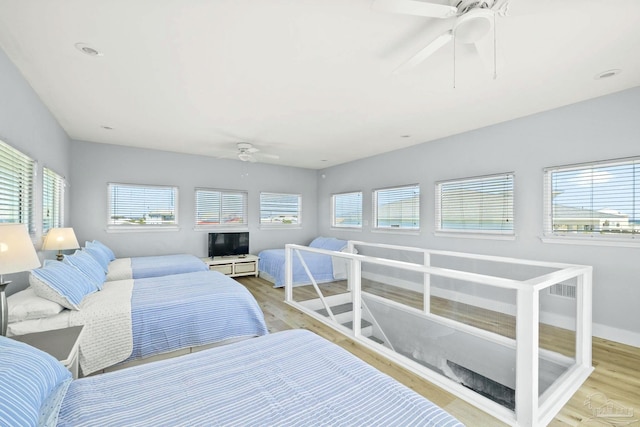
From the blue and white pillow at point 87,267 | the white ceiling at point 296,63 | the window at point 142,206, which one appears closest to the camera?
the white ceiling at point 296,63

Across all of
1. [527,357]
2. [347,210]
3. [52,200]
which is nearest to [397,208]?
[347,210]

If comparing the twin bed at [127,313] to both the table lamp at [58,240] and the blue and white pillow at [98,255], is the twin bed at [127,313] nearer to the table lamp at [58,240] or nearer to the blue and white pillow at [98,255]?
the table lamp at [58,240]

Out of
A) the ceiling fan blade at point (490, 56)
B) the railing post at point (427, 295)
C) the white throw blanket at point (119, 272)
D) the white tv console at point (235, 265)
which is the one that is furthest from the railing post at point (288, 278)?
the ceiling fan blade at point (490, 56)

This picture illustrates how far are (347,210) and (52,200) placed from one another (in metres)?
5.09

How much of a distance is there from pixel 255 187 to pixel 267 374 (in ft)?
18.7

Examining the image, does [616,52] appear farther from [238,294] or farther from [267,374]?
[238,294]

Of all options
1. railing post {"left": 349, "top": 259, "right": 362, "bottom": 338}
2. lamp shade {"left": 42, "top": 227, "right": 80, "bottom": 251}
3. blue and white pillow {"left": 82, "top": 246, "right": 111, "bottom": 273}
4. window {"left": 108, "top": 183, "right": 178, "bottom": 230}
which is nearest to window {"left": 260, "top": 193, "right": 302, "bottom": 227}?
window {"left": 108, "top": 183, "right": 178, "bottom": 230}

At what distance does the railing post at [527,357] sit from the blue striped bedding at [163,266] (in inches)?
162

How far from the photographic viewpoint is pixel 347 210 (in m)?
6.86

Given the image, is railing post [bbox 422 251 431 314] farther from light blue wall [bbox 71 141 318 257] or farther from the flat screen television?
light blue wall [bbox 71 141 318 257]

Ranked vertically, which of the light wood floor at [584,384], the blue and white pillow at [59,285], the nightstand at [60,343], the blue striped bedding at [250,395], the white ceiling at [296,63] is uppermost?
the white ceiling at [296,63]

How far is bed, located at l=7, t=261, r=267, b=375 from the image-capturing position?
224cm

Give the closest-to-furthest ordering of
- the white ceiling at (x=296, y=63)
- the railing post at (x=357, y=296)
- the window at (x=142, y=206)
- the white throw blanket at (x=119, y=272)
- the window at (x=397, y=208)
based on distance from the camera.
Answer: the white ceiling at (x=296, y=63)
the railing post at (x=357, y=296)
the white throw blanket at (x=119, y=272)
the window at (x=397, y=208)
the window at (x=142, y=206)

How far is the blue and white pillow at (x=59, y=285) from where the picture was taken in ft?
7.50
